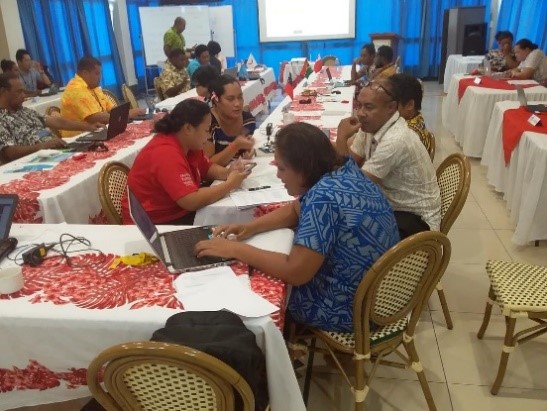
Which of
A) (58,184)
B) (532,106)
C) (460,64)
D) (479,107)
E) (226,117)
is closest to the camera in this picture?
(58,184)

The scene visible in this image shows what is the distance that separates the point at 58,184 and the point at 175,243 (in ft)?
3.47

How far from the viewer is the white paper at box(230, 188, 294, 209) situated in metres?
1.89

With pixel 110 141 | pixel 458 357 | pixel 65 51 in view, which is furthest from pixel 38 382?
pixel 65 51

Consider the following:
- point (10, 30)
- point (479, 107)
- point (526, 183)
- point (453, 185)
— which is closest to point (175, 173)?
point (453, 185)

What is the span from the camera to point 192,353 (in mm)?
887

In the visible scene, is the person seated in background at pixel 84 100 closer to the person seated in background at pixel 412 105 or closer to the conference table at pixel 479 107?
the person seated in background at pixel 412 105

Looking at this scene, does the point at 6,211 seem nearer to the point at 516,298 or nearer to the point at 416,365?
the point at 416,365

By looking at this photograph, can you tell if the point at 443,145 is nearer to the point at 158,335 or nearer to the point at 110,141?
the point at 110,141

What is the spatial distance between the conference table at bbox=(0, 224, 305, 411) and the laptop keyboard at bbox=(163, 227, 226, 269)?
7 cm

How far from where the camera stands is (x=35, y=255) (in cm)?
149

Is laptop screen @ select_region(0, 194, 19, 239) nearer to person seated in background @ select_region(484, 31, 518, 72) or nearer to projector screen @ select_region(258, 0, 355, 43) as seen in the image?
person seated in background @ select_region(484, 31, 518, 72)

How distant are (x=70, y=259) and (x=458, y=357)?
1.56 m

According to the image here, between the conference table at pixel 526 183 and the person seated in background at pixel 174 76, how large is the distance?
11.8 ft

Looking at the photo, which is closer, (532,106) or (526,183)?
(526,183)
